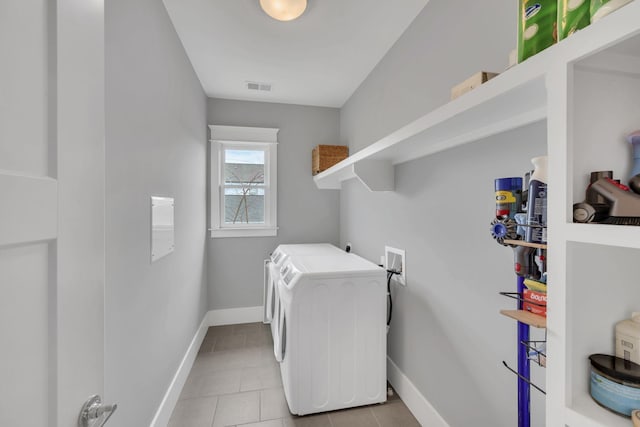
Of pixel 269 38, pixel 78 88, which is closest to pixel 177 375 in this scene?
pixel 78 88

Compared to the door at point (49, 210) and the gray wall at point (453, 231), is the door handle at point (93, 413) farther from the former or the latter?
the gray wall at point (453, 231)

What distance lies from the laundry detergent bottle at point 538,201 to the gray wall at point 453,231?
413 millimetres

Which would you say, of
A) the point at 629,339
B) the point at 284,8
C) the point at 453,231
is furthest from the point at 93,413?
the point at 284,8

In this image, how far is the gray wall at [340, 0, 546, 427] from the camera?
1179 millimetres

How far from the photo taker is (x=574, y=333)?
56 centimetres

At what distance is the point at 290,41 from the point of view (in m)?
2.13

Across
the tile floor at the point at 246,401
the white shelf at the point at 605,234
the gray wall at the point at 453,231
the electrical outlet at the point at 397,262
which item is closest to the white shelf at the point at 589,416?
the white shelf at the point at 605,234

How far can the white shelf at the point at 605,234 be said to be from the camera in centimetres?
46

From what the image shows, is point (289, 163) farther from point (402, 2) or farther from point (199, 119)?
point (402, 2)

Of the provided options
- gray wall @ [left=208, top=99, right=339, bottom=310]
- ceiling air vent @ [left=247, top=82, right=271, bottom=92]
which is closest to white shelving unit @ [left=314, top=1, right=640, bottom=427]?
ceiling air vent @ [left=247, top=82, right=271, bottom=92]

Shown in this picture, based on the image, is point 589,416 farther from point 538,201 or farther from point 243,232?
point 243,232

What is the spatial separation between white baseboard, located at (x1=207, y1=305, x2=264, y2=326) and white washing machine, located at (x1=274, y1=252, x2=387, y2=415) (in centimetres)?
152

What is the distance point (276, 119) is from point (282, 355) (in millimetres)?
2548

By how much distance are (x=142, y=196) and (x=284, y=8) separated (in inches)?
53.6
